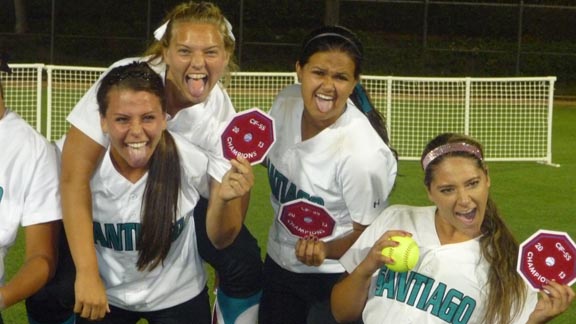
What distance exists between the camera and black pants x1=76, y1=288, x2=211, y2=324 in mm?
5023

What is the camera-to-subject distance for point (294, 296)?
5484 millimetres

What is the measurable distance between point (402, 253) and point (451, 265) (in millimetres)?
306

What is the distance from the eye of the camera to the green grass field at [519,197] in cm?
913

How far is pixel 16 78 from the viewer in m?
13.6

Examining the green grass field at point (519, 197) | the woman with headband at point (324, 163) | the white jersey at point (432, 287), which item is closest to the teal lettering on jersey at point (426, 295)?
the white jersey at point (432, 287)

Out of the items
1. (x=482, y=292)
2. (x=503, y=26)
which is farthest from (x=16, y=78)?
(x=503, y=26)

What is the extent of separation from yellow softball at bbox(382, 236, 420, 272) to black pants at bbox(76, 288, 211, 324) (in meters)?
1.05

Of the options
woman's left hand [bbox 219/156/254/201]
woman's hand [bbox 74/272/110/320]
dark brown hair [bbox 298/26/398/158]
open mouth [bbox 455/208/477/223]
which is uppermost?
dark brown hair [bbox 298/26/398/158]

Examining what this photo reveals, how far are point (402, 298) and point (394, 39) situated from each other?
2529 centimetres

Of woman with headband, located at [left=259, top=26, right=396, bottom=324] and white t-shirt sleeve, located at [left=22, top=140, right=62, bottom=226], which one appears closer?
white t-shirt sleeve, located at [left=22, top=140, right=62, bottom=226]

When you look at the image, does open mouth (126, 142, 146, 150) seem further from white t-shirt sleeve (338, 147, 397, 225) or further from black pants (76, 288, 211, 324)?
white t-shirt sleeve (338, 147, 397, 225)

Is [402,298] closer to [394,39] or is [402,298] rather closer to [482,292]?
[482,292]

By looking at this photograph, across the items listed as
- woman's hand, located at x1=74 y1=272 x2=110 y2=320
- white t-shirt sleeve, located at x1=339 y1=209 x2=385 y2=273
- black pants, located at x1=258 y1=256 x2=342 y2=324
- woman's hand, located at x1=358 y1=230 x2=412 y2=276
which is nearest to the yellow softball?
woman's hand, located at x1=358 y1=230 x2=412 y2=276

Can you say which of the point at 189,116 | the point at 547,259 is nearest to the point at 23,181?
the point at 189,116
